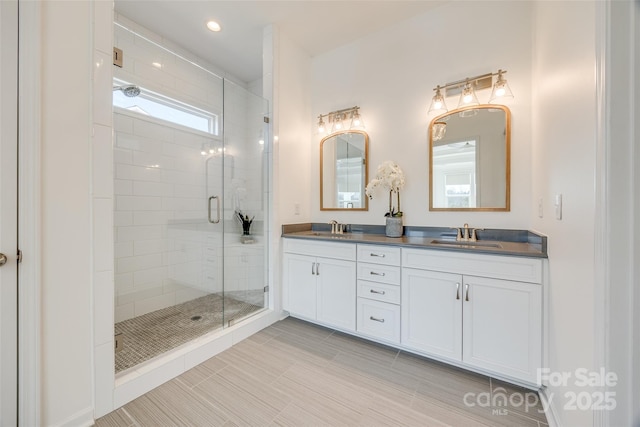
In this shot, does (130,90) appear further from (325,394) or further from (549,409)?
(549,409)

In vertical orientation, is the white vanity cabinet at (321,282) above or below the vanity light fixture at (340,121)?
below

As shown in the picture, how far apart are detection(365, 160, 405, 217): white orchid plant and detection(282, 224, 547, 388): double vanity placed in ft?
0.89

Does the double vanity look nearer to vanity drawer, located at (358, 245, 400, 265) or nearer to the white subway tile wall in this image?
vanity drawer, located at (358, 245, 400, 265)

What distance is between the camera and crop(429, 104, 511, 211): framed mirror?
1962 millimetres

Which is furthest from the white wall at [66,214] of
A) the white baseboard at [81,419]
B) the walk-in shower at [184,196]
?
the walk-in shower at [184,196]

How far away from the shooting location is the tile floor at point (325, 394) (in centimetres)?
132

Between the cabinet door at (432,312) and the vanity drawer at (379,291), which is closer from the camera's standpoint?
the cabinet door at (432,312)

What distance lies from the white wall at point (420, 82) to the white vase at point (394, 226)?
0.14m

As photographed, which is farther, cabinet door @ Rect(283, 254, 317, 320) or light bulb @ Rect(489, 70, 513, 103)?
cabinet door @ Rect(283, 254, 317, 320)

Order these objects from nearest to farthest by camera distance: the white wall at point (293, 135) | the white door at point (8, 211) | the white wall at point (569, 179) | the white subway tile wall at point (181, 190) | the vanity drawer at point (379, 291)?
the white wall at point (569, 179), the white door at point (8, 211), the vanity drawer at point (379, 291), the white subway tile wall at point (181, 190), the white wall at point (293, 135)

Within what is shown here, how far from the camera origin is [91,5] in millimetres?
1263

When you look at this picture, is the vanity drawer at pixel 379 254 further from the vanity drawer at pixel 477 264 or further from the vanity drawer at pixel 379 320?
the vanity drawer at pixel 379 320

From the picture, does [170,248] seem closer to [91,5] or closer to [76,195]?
[76,195]

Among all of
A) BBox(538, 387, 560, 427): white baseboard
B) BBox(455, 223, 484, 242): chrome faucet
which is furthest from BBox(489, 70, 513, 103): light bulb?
BBox(538, 387, 560, 427): white baseboard
